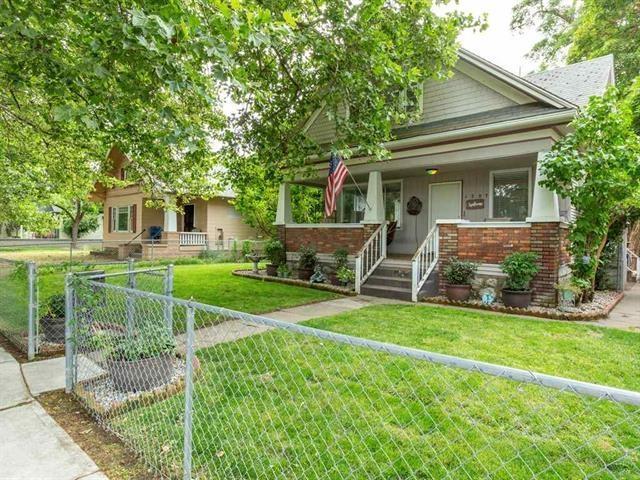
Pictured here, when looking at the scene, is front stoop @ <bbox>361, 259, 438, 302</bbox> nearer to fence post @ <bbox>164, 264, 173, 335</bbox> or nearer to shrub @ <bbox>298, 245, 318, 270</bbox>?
shrub @ <bbox>298, 245, 318, 270</bbox>

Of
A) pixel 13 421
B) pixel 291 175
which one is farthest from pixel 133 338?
pixel 291 175

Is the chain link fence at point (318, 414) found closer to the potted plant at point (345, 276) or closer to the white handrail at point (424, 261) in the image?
the white handrail at point (424, 261)

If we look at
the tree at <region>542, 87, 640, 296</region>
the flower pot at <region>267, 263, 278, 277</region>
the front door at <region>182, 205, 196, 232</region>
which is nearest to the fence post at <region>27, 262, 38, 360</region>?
the flower pot at <region>267, 263, 278, 277</region>

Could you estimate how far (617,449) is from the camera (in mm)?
2658

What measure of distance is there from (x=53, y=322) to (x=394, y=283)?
6.68 metres

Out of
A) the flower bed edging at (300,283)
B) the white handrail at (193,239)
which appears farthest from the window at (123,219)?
the flower bed edging at (300,283)

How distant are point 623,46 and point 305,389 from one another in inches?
715

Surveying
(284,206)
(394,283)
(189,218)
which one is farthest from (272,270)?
(189,218)

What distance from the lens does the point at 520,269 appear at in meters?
7.23

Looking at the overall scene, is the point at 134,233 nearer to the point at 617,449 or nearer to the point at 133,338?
the point at 133,338

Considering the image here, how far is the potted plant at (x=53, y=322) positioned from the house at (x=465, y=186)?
19.9 feet

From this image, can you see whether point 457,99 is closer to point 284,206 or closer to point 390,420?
point 284,206

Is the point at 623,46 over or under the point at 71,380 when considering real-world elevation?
over

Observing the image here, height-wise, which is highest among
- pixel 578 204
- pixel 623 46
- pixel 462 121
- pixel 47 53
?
pixel 623 46
